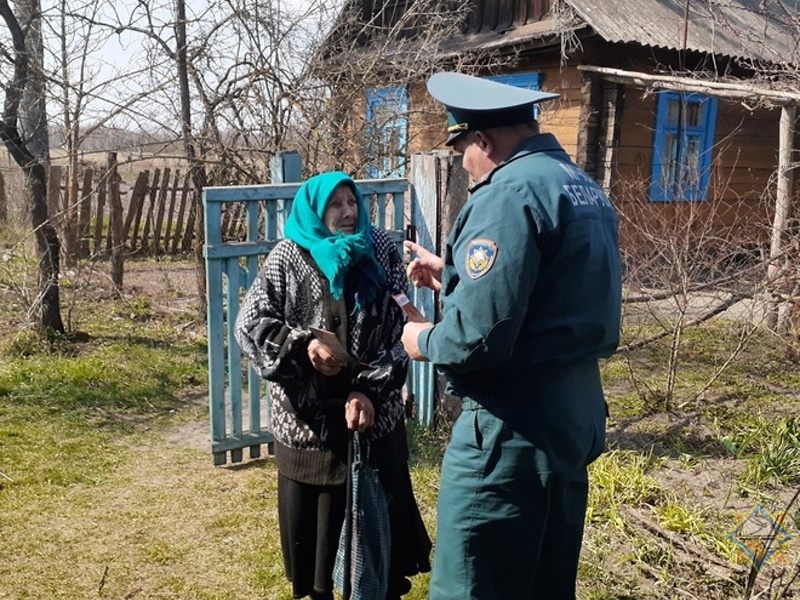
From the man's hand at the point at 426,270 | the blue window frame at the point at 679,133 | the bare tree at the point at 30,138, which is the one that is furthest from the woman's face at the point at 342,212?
the blue window frame at the point at 679,133

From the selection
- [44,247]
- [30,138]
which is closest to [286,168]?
[44,247]

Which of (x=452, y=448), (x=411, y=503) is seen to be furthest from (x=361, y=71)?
(x=452, y=448)

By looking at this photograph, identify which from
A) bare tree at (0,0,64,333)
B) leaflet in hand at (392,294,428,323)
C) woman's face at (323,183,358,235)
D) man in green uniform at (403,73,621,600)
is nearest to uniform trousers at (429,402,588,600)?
man in green uniform at (403,73,621,600)

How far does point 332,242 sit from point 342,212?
0.50ft

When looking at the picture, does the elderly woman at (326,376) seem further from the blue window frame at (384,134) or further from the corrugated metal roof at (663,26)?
the corrugated metal roof at (663,26)

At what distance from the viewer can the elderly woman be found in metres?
2.73

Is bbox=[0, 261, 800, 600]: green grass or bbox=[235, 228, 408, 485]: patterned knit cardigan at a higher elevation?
bbox=[235, 228, 408, 485]: patterned knit cardigan

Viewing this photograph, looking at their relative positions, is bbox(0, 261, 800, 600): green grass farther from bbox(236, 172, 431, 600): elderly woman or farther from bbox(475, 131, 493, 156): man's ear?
bbox(475, 131, 493, 156): man's ear

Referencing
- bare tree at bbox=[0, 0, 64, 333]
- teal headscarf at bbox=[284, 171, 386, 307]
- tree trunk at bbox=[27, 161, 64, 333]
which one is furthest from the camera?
tree trunk at bbox=[27, 161, 64, 333]

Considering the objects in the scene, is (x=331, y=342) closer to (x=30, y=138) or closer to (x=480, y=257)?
(x=480, y=257)

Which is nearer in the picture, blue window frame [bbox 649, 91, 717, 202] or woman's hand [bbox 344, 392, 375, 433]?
woman's hand [bbox 344, 392, 375, 433]

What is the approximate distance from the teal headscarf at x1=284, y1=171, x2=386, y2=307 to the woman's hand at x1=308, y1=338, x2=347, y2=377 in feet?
0.77

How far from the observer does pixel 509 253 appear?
6.30 feet

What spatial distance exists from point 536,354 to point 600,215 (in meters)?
0.41
